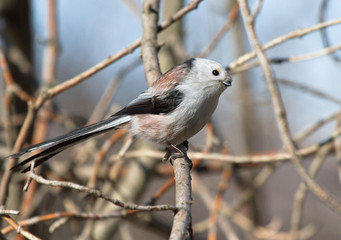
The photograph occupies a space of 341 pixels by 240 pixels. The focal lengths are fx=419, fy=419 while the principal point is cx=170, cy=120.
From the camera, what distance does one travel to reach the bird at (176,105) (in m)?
2.24

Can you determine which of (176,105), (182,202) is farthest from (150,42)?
(182,202)

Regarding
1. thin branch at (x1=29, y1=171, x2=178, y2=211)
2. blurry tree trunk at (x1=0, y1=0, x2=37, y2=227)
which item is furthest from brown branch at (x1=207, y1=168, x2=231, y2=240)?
blurry tree trunk at (x1=0, y1=0, x2=37, y2=227)

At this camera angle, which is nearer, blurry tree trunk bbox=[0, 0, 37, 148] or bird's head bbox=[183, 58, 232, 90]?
bird's head bbox=[183, 58, 232, 90]

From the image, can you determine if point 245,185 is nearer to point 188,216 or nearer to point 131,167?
point 131,167

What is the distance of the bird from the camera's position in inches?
88.1

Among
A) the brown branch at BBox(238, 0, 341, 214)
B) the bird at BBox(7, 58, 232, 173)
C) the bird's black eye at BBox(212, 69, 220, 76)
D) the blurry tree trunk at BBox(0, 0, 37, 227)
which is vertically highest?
the blurry tree trunk at BBox(0, 0, 37, 227)

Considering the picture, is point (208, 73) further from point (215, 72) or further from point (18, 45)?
point (18, 45)

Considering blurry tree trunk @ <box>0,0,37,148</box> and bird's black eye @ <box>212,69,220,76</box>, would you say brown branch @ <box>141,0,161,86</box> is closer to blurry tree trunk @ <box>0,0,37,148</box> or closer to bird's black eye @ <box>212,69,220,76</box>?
bird's black eye @ <box>212,69,220,76</box>

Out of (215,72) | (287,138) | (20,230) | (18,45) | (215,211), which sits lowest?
(20,230)

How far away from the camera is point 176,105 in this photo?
2309 mm

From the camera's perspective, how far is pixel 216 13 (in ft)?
12.6

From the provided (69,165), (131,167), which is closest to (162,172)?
(131,167)

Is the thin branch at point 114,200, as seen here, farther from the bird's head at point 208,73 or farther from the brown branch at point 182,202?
the bird's head at point 208,73

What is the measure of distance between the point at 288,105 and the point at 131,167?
371 centimetres
